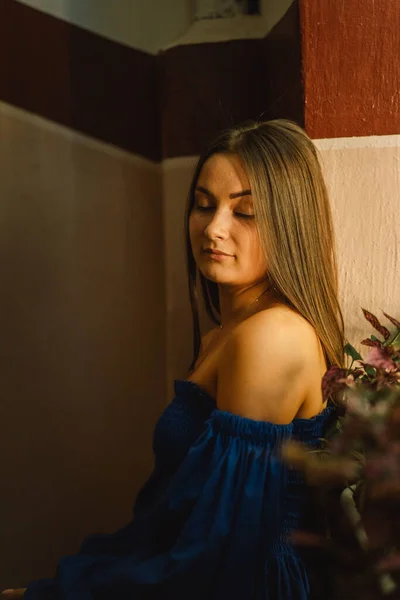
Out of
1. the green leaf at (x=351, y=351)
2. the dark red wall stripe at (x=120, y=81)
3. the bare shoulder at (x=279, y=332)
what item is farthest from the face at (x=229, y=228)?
the dark red wall stripe at (x=120, y=81)

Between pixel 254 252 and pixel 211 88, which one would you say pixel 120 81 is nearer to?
pixel 211 88

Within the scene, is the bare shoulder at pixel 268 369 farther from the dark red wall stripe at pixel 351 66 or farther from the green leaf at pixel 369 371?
the dark red wall stripe at pixel 351 66

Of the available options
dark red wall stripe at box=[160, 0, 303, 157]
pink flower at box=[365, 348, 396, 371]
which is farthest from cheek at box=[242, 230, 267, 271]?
dark red wall stripe at box=[160, 0, 303, 157]

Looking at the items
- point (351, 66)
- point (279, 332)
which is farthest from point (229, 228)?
point (351, 66)

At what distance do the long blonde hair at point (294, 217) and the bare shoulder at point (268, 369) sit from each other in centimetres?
8

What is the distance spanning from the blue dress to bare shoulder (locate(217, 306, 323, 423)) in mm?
32

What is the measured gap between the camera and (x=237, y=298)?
4.99 feet

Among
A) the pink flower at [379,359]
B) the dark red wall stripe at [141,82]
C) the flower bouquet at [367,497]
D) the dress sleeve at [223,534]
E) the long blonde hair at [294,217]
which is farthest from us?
the dark red wall stripe at [141,82]

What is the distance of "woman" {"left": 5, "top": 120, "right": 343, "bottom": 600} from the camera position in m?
1.25

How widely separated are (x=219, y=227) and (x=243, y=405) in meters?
0.36

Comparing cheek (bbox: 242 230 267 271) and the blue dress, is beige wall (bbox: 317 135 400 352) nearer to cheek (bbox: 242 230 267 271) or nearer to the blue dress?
cheek (bbox: 242 230 267 271)

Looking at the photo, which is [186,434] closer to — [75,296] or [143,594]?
[143,594]

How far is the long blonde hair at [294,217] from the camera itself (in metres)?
1.40

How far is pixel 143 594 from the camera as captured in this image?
50.2 inches
